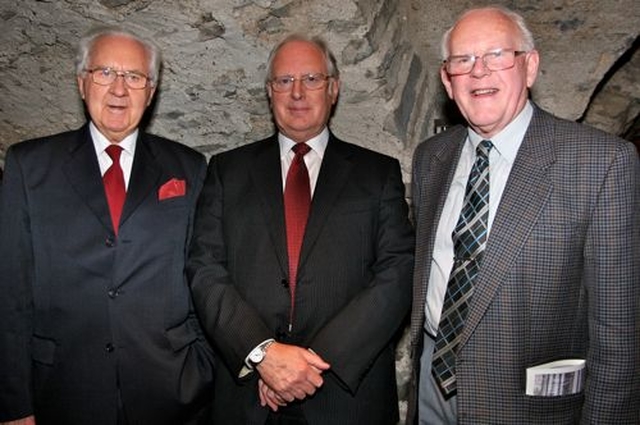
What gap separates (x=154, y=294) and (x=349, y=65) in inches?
45.3

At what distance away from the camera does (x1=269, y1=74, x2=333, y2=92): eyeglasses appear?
2105 millimetres

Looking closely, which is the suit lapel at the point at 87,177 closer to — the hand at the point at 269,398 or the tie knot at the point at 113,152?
the tie knot at the point at 113,152

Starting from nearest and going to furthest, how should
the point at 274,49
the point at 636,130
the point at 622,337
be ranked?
the point at 622,337 → the point at 274,49 → the point at 636,130

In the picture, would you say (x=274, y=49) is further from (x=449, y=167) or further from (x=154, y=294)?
(x=154, y=294)

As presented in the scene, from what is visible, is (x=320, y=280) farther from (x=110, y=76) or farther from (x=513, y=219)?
(x=110, y=76)

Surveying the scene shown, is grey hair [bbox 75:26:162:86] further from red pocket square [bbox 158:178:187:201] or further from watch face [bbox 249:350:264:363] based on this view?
watch face [bbox 249:350:264:363]

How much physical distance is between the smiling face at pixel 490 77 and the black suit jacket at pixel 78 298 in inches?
40.5

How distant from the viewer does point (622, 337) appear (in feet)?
4.96

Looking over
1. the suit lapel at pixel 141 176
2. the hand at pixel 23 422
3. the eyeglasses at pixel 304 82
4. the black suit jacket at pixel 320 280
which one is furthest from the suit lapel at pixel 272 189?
the hand at pixel 23 422

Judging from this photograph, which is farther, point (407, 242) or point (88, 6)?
point (88, 6)

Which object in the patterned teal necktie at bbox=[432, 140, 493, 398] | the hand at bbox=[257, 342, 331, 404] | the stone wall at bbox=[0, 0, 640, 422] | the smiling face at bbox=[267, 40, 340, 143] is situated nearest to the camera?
the patterned teal necktie at bbox=[432, 140, 493, 398]

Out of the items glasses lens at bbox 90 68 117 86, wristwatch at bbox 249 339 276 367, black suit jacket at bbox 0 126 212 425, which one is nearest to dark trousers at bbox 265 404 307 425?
wristwatch at bbox 249 339 276 367

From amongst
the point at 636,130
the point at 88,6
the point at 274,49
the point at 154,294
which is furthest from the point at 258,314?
the point at 636,130

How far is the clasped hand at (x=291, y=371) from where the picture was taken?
5.94 ft
